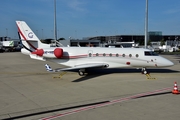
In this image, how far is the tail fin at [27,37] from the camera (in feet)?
66.9

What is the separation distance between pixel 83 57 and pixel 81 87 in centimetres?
626

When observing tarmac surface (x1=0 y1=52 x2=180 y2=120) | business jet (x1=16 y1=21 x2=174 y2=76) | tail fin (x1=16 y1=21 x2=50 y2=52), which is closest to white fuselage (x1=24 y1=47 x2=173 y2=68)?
business jet (x1=16 y1=21 x2=174 y2=76)

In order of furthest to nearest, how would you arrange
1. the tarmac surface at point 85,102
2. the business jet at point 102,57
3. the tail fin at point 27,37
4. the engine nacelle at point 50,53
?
the tail fin at point 27,37 < the engine nacelle at point 50,53 < the business jet at point 102,57 < the tarmac surface at point 85,102

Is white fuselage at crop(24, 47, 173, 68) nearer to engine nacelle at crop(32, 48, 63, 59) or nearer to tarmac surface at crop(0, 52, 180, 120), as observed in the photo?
engine nacelle at crop(32, 48, 63, 59)

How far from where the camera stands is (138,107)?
874cm

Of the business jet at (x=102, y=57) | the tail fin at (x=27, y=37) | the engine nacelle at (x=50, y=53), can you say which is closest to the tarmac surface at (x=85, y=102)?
the business jet at (x=102, y=57)

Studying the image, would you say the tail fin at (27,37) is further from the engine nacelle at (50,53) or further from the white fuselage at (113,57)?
the white fuselage at (113,57)

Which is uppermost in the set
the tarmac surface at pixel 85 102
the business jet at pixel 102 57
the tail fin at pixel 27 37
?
the tail fin at pixel 27 37

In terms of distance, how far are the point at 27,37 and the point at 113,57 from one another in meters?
9.32

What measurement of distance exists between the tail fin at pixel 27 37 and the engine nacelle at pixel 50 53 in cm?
118

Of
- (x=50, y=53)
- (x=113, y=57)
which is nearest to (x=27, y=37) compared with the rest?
(x=50, y=53)

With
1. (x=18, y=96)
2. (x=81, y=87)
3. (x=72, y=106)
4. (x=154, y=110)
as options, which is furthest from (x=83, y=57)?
(x=154, y=110)

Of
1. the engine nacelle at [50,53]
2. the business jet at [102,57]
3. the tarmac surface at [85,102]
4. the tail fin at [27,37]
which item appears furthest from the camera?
the tail fin at [27,37]

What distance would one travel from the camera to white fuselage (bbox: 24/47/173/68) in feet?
58.7
